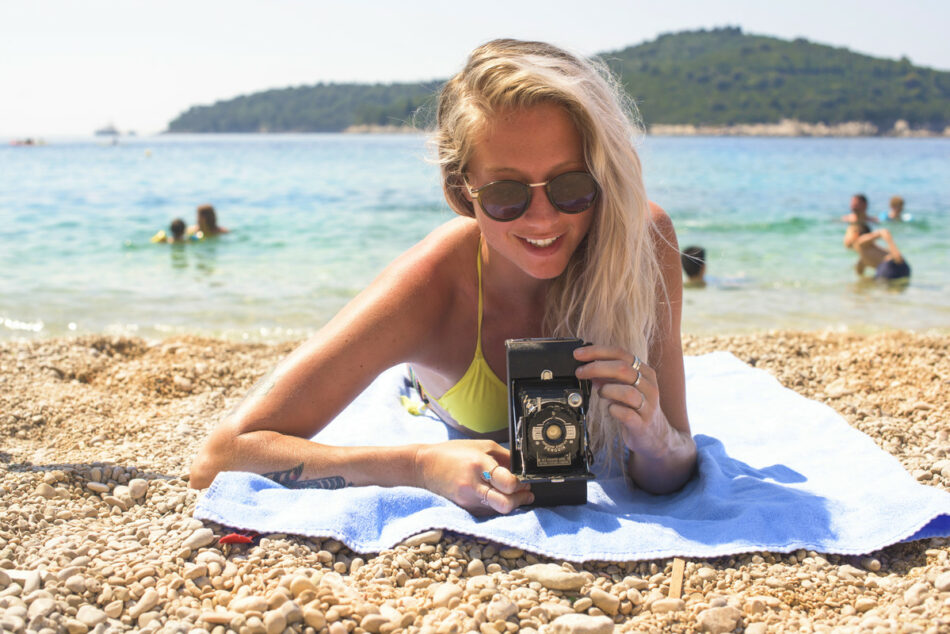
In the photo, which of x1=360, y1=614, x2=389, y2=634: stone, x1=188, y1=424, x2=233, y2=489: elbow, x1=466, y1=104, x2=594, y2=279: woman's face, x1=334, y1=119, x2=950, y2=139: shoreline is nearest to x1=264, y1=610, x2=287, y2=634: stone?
x1=360, y1=614, x2=389, y2=634: stone

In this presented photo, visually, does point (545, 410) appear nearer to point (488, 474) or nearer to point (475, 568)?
point (488, 474)

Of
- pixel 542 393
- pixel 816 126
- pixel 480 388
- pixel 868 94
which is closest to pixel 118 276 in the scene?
pixel 480 388

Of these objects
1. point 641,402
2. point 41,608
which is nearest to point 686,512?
point 641,402

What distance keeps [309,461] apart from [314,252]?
9.92m

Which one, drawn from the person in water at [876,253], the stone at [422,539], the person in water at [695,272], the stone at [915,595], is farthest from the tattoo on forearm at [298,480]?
the person in water at [876,253]

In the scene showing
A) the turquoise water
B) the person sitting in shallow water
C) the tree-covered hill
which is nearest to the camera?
the turquoise water

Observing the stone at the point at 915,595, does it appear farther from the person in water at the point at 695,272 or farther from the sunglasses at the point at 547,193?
the person in water at the point at 695,272

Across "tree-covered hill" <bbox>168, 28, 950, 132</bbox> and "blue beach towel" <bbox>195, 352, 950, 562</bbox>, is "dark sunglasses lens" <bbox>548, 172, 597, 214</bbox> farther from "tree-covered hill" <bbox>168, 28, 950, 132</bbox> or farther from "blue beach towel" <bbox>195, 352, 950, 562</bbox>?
"tree-covered hill" <bbox>168, 28, 950, 132</bbox>

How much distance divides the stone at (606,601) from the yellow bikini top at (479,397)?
1004 millimetres

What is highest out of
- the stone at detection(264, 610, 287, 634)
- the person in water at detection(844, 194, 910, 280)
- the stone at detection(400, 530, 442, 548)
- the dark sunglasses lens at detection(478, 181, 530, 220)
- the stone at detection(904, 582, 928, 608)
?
the dark sunglasses lens at detection(478, 181, 530, 220)

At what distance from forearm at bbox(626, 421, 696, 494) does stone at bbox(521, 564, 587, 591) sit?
0.67 meters

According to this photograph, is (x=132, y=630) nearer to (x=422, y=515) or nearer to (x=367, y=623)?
(x=367, y=623)

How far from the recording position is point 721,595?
84.6 inches

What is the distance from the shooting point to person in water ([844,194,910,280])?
9664 mm
